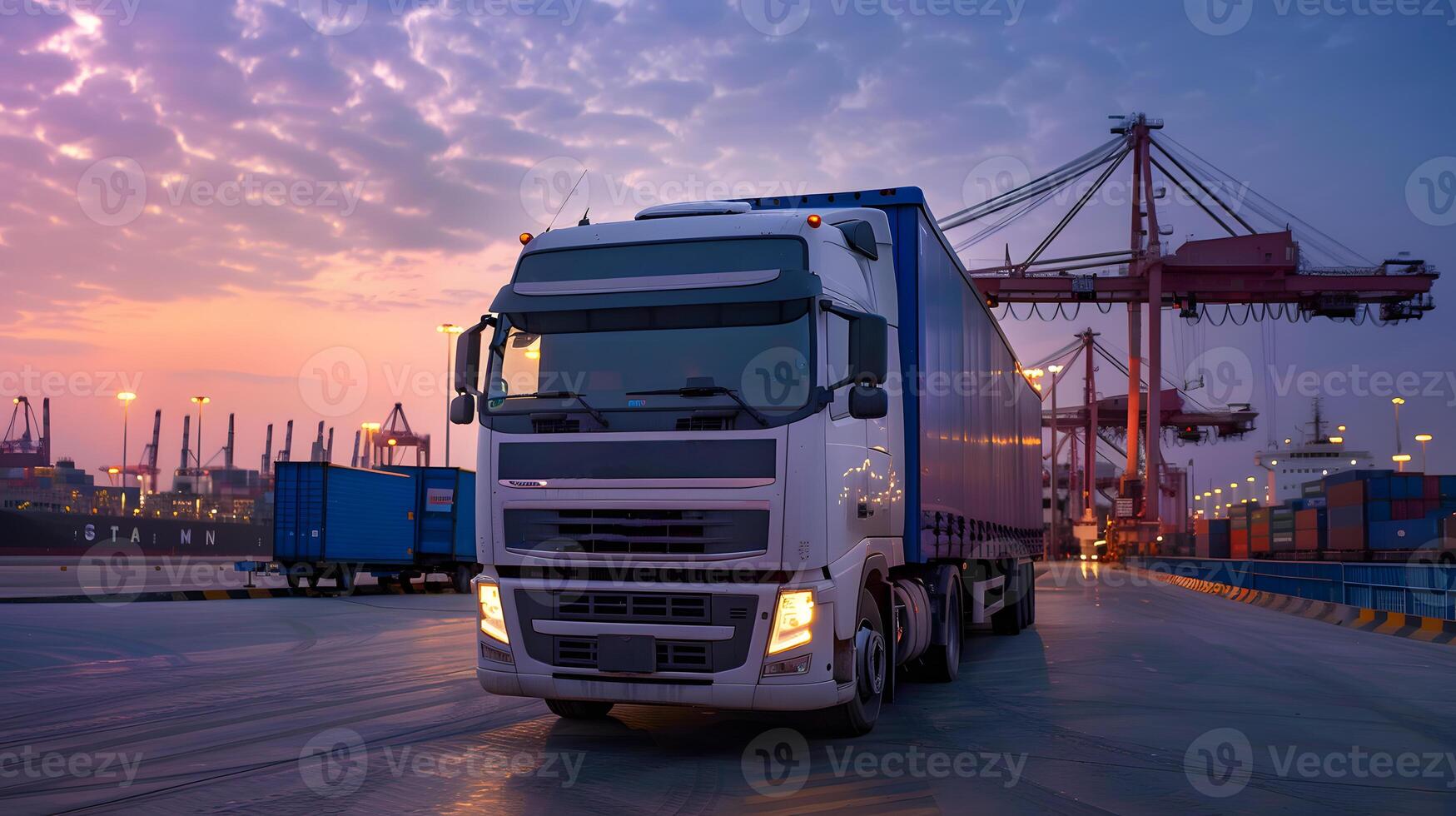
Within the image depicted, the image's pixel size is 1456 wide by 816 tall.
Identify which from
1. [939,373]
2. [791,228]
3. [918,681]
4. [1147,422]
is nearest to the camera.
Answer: [791,228]

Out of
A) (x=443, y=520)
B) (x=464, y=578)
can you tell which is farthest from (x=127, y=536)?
(x=443, y=520)

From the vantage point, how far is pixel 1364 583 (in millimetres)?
21453

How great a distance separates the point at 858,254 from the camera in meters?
7.84

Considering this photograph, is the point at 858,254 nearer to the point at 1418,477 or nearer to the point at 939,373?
the point at 939,373

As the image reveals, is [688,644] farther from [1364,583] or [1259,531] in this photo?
[1259,531]

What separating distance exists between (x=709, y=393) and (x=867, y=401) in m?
0.92

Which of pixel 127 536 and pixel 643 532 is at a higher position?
pixel 643 532

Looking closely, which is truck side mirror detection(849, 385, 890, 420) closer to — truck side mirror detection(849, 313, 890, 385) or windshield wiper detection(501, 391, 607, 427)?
truck side mirror detection(849, 313, 890, 385)

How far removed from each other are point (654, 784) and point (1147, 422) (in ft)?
151

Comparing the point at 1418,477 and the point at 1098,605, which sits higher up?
the point at 1418,477

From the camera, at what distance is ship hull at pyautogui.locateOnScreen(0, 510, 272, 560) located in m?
52.3

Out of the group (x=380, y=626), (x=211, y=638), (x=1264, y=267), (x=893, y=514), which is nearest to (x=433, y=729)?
(x=893, y=514)

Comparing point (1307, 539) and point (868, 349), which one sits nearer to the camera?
point (868, 349)

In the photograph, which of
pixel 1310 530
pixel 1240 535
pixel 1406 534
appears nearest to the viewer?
pixel 1406 534
